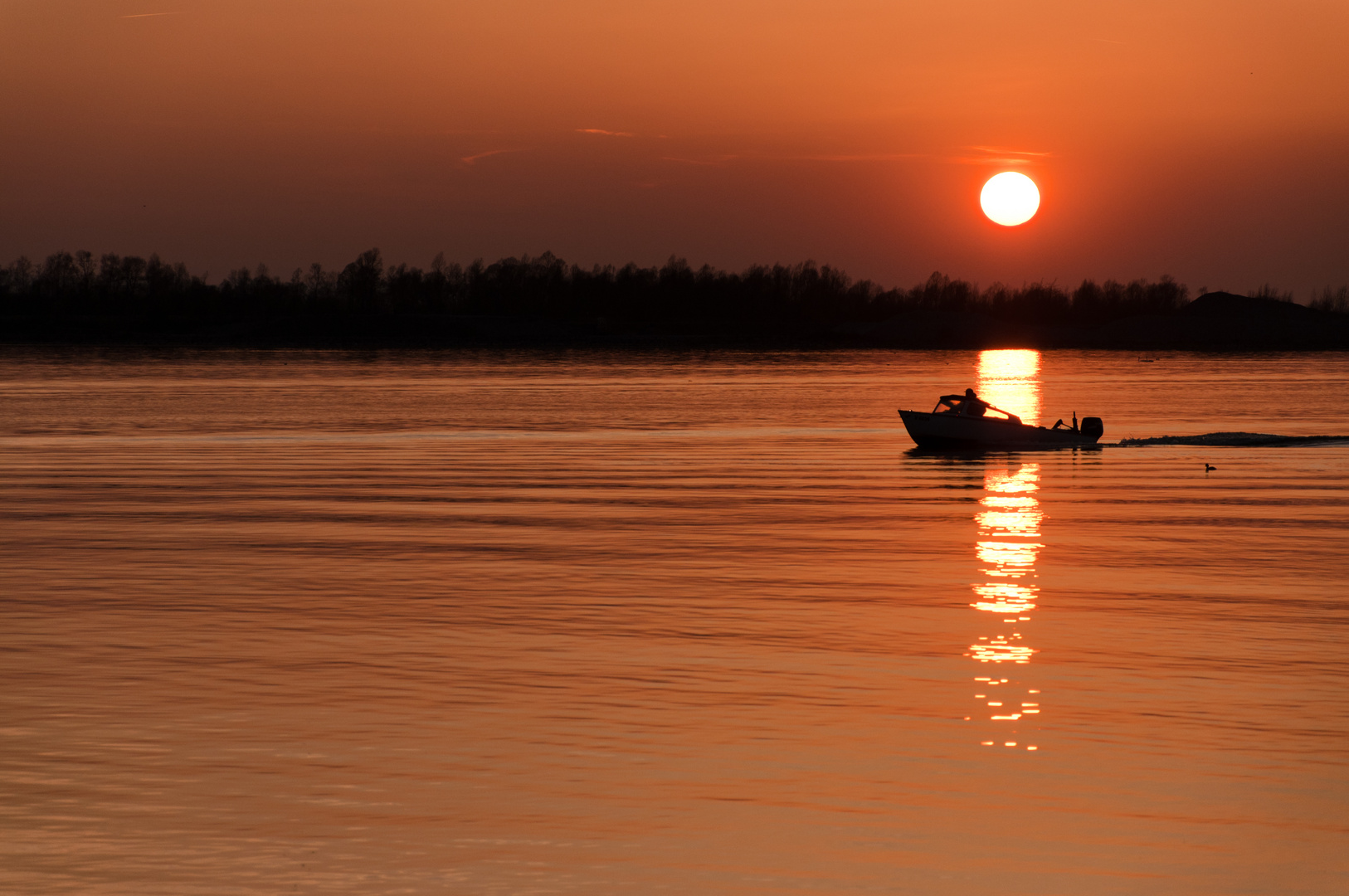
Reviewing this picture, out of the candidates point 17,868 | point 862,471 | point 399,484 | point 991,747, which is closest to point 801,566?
point 991,747

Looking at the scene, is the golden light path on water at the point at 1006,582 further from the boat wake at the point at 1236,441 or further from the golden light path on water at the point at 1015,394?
the golden light path on water at the point at 1015,394

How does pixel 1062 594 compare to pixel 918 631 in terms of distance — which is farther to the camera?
pixel 1062 594

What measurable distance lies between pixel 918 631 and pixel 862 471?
30.2 m

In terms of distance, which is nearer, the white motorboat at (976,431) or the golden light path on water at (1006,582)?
the golden light path on water at (1006,582)

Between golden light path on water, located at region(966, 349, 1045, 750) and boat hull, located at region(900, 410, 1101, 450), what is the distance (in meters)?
7.74

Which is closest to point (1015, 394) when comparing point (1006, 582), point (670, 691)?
point (1006, 582)

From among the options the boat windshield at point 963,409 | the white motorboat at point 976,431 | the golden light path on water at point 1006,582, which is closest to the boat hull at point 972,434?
the white motorboat at point 976,431

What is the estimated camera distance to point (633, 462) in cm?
5191

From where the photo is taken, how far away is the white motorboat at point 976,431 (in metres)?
60.1

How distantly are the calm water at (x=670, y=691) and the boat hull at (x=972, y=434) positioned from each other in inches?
766

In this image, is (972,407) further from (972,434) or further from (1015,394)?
(1015,394)

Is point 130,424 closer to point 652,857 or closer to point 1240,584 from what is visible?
point 1240,584

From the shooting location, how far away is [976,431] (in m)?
60.4

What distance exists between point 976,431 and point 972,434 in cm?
23
